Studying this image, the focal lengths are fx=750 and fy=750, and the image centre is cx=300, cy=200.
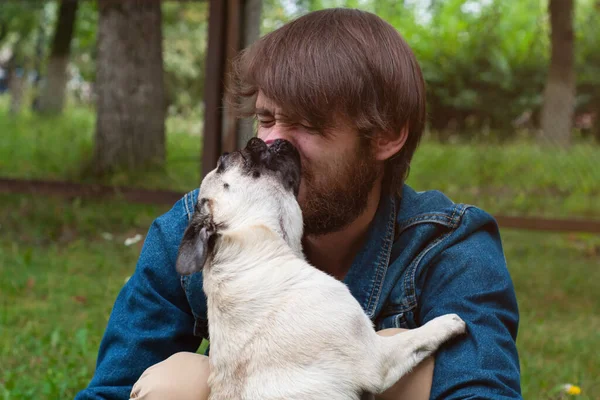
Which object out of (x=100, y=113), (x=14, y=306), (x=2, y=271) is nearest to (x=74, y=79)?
(x=100, y=113)

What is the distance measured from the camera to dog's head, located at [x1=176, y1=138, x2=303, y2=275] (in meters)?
2.75

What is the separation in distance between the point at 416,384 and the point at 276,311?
1.86 feet

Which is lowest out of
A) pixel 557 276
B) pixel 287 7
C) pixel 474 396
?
pixel 557 276

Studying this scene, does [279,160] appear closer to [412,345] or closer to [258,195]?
[258,195]

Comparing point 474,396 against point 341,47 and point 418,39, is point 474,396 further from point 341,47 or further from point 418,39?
point 418,39

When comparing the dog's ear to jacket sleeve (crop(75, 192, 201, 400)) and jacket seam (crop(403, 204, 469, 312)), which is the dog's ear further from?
jacket seam (crop(403, 204, 469, 312))

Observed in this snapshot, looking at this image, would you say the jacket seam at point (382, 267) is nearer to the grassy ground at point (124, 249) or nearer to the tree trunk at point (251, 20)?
the grassy ground at point (124, 249)

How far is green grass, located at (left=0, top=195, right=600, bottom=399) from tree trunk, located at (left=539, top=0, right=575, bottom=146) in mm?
1182

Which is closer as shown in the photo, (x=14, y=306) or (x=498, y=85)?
(x=14, y=306)

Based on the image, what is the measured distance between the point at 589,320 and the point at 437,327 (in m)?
3.37

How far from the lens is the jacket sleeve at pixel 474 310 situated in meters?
2.50

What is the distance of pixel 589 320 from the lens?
17.9ft

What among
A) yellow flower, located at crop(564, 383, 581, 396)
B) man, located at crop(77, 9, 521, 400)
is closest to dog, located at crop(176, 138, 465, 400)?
man, located at crop(77, 9, 521, 400)

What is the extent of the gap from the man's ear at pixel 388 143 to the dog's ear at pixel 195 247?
2.75ft
